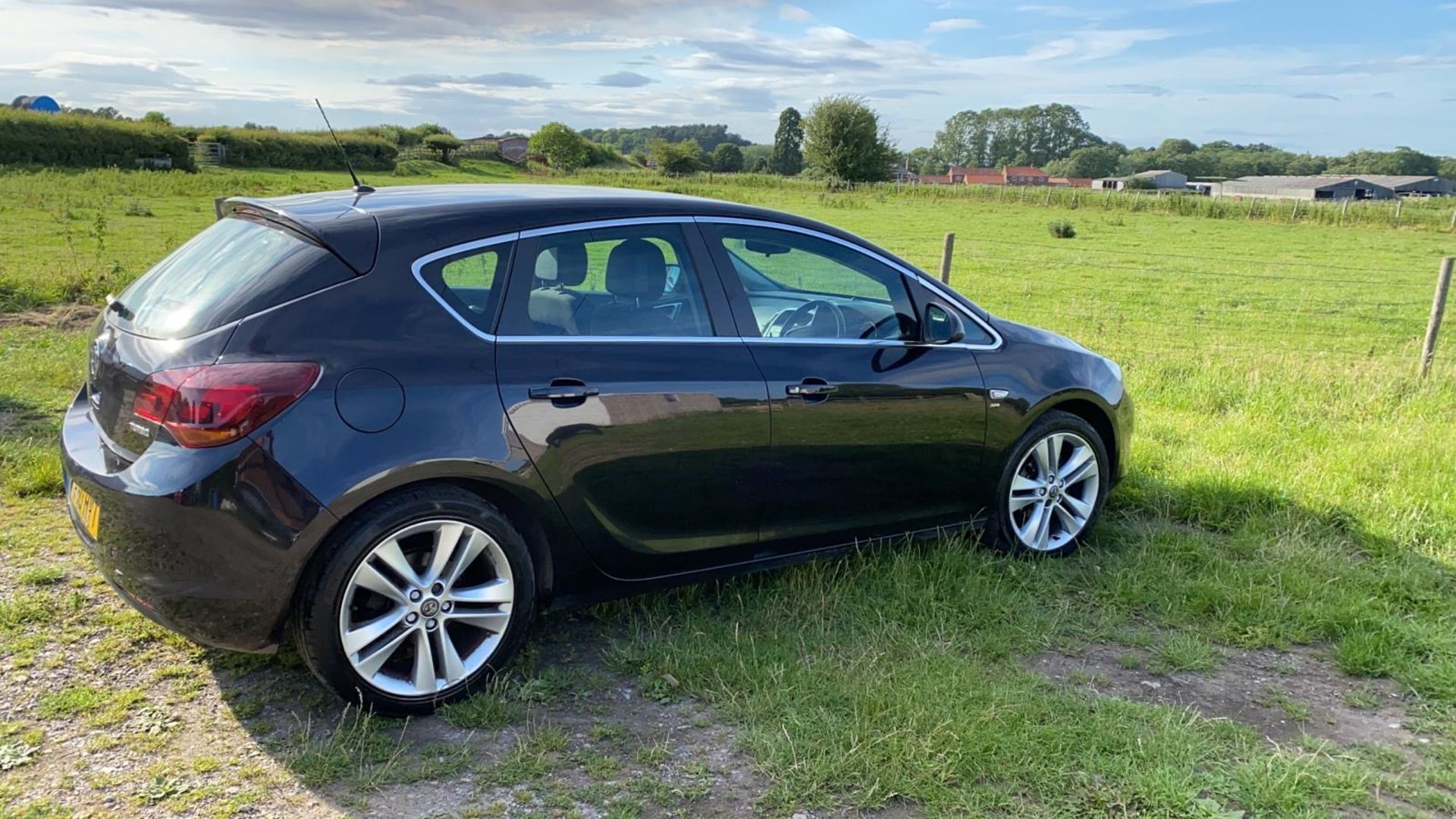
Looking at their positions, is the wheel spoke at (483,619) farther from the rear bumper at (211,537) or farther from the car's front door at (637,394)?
the rear bumper at (211,537)

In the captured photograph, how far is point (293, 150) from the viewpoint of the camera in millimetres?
51188

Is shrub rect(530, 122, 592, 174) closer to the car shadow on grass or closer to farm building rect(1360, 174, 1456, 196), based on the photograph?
the car shadow on grass

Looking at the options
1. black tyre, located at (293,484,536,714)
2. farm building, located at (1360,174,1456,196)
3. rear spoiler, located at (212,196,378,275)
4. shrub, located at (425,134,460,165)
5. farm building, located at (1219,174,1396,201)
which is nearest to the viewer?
black tyre, located at (293,484,536,714)

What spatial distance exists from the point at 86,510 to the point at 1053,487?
3947 mm

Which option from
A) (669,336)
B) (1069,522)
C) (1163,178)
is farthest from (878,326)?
(1163,178)

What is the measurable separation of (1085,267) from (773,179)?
43175 mm

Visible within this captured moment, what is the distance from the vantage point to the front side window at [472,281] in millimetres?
3285

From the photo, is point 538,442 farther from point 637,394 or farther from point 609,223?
point 609,223

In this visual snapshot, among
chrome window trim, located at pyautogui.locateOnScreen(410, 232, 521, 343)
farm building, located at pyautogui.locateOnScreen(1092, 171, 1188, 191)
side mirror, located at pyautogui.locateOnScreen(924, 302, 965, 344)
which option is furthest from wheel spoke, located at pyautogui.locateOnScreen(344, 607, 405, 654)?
farm building, located at pyautogui.locateOnScreen(1092, 171, 1188, 191)

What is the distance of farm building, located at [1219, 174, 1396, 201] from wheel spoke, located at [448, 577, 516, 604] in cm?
10862

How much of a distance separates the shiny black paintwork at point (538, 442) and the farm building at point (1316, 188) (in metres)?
107

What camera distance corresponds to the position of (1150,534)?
5207 mm

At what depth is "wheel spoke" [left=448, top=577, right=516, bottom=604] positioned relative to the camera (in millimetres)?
3285

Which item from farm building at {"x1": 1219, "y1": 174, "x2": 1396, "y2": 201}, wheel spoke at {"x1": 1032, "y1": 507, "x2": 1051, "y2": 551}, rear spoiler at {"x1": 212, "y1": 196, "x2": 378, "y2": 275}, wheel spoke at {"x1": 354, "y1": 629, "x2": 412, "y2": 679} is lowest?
wheel spoke at {"x1": 1032, "y1": 507, "x2": 1051, "y2": 551}
